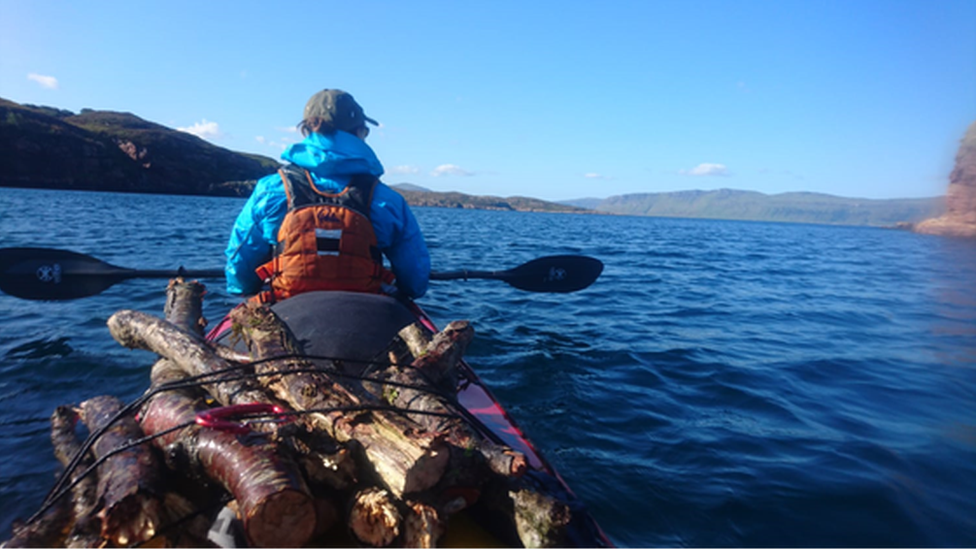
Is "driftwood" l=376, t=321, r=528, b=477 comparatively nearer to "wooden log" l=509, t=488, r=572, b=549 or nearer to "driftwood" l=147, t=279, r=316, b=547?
"wooden log" l=509, t=488, r=572, b=549

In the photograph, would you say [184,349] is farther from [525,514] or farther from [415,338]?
[525,514]

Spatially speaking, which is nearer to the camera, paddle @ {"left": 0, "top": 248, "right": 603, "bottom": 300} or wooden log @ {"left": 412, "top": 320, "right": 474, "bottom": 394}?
wooden log @ {"left": 412, "top": 320, "right": 474, "bottom": 394}

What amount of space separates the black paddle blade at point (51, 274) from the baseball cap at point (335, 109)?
351cm

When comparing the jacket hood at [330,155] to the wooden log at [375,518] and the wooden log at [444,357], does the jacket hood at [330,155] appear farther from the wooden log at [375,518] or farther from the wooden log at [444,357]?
the wooden log at [375,518]

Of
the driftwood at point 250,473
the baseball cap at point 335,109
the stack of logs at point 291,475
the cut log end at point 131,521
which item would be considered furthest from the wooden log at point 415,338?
the baseball cap at point 335,109

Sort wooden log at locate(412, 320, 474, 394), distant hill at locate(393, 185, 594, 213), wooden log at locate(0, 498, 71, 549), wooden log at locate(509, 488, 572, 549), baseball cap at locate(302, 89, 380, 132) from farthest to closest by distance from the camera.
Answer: distant hill at locate(393, 185, 594, 213) → baseball cap at locate(302, 89, 380, 132) → wooden log at locate(412, 320, 474, 394) → wooden log at locate(509, 488, 572, 549) → wooden log at locate(0, 498, 71, 549)

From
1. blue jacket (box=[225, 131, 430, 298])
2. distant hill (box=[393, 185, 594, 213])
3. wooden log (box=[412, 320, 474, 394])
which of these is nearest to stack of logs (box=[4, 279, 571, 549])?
wooden log (box=[412, 320, 474, 394])

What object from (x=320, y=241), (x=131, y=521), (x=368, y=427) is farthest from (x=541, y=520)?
(x=320, y=241)

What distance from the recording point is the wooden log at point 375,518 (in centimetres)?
181

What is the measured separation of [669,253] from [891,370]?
16.2 metres

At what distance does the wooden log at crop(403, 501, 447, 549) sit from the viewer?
1.80 meters

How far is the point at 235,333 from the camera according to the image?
3.26 metres

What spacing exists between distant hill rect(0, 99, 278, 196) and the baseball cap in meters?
69.4

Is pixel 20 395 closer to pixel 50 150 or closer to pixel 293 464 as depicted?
pixel 293 464
